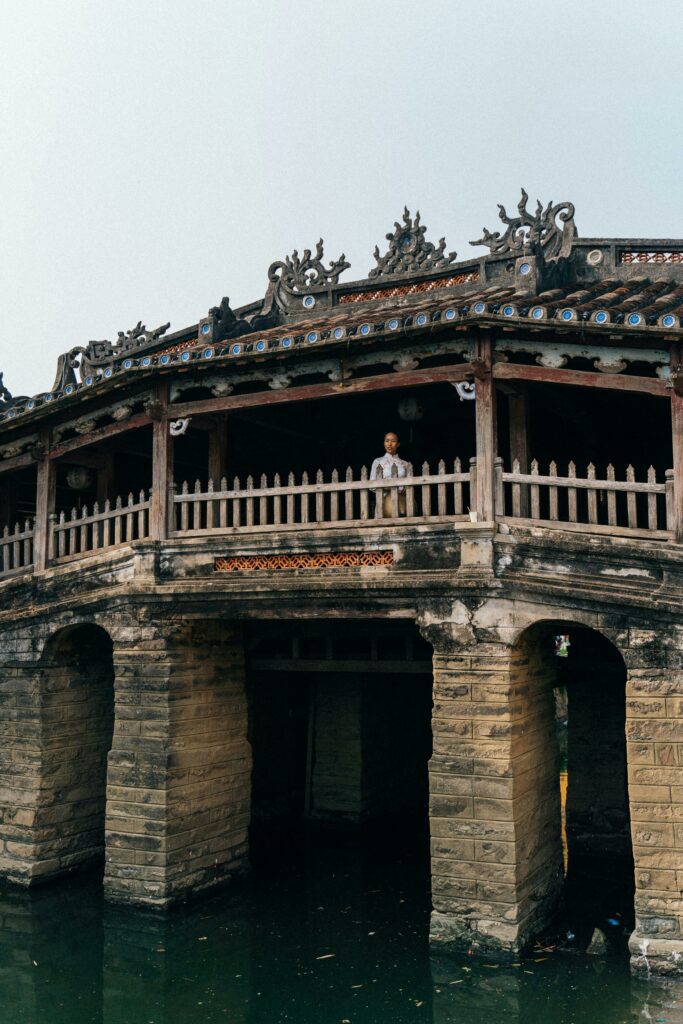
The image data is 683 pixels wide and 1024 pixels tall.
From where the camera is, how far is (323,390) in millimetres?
10906

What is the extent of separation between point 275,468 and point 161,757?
243 inches

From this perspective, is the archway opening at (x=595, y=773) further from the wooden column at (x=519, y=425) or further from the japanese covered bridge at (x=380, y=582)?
the wooden column at (x=519, y=425)

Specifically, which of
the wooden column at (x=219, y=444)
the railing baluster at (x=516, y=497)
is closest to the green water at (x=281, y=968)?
the railing baluster at (x=516, y=497)

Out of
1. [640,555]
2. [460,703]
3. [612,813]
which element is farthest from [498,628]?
[612,813]

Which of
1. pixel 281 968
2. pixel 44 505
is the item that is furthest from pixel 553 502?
pixel 44 505

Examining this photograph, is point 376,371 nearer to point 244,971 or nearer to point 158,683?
point 158,683

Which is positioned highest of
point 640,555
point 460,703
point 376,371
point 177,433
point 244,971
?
point 376,371

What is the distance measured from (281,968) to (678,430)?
23.6 ft

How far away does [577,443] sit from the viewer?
13805mm

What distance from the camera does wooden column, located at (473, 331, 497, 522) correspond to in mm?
9930

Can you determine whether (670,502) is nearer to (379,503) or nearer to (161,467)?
(379,503)

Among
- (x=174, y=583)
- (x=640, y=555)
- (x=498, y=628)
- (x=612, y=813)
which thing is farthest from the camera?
(x=612, y=813)

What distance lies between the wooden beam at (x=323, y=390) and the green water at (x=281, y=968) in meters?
6.29

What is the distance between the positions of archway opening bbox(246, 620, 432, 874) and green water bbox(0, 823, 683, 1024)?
8.71 feet
